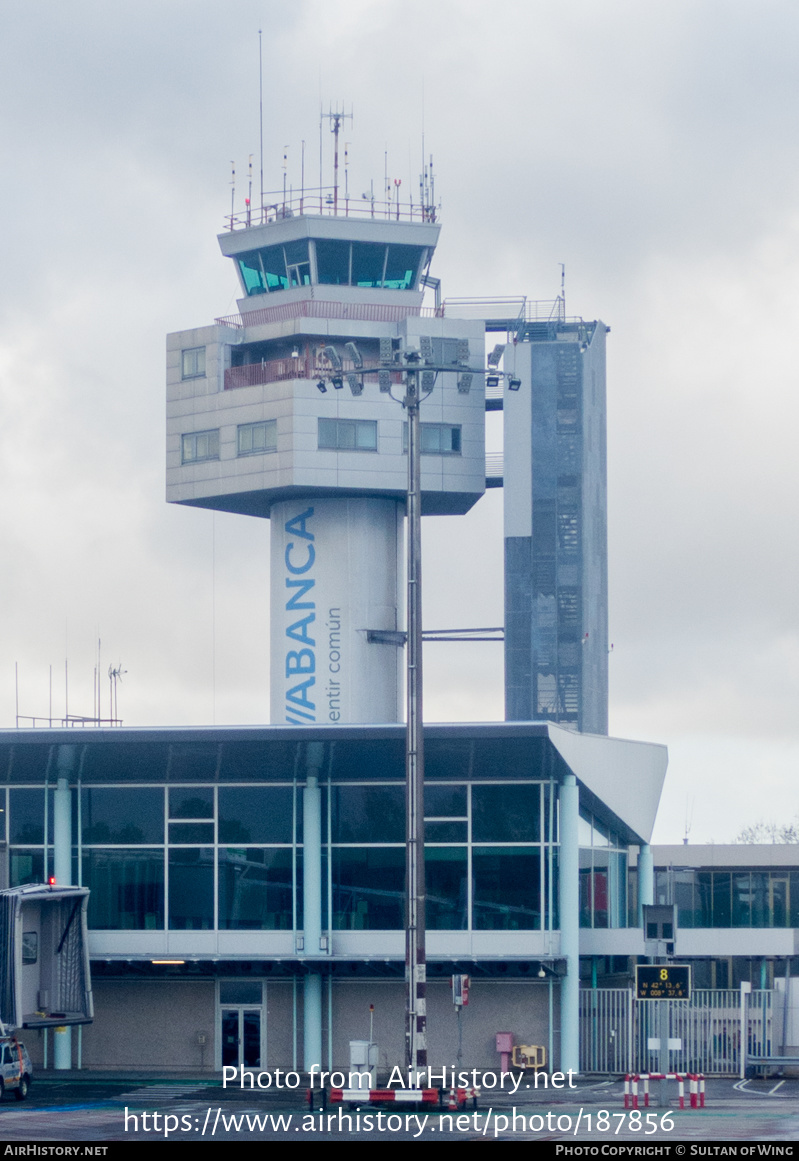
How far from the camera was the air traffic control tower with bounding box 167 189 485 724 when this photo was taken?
6569cm

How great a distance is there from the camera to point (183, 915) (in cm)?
5425

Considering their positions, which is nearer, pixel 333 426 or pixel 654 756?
A: pixel 654 756

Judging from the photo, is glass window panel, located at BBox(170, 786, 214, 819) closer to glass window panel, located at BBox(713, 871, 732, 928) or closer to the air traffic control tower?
the air traffic control tower

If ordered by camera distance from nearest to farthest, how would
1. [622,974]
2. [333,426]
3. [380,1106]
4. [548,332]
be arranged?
[380,1106] → [622,974] → [333,426] → [548,332]

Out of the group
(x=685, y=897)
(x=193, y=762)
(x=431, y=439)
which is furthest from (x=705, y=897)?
(x=193, y=762)

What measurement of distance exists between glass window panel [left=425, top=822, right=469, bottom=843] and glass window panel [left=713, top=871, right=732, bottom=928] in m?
29.4

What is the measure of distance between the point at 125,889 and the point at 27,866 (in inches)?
135

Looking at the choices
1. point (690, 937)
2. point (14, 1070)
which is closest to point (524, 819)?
point (14, 1070)

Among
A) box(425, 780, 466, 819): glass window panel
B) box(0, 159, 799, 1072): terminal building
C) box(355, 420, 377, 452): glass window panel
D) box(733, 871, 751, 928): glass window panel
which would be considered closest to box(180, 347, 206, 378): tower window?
box(355, 420, 377, 452): glass window panel

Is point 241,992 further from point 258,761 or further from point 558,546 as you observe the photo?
point 558,546

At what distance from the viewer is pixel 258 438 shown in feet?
219

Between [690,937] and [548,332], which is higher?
[548,332]

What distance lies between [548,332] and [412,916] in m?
64.0

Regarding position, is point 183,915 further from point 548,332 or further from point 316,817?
point 548,332
